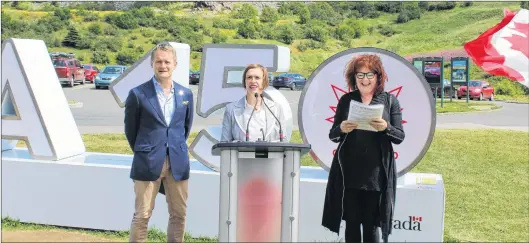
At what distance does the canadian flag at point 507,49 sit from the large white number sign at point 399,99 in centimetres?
60

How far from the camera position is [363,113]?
13.1 ft

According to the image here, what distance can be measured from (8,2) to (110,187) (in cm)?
3670

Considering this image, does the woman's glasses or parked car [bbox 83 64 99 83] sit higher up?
parked car [bbox 83 64 99 83]

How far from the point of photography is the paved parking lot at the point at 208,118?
17.2 metres

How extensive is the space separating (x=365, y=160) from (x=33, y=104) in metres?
3.71

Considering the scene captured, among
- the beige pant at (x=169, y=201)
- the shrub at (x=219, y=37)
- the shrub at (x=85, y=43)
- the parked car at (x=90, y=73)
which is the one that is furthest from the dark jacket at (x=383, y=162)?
the shrub at (x=85, y=43)

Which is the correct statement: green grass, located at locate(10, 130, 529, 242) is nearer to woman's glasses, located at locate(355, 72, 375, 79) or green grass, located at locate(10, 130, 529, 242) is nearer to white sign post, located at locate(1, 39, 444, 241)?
white sign post, located at locate(1, 39, 444, 241)

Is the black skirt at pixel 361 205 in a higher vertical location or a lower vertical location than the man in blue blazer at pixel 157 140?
lower

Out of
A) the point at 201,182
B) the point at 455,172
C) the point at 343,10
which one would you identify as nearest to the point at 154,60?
the point at 201,182

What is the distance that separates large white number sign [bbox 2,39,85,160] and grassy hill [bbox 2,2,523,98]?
24.4 meters

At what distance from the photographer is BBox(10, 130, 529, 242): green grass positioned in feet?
22.7

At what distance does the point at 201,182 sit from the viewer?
5852mm

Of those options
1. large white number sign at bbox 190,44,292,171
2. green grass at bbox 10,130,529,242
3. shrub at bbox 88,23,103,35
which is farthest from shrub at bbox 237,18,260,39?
large white number sign at bbox 190,44,292,171

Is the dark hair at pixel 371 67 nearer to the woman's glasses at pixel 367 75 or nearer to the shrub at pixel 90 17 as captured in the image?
the woman's glasses at pixel 367 75
